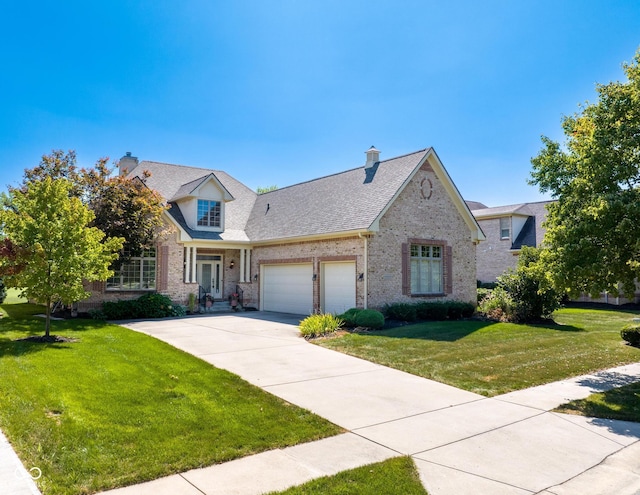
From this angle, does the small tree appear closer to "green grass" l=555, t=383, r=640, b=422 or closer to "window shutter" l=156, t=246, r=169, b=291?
"green grass" l=555, t=383, r=640, b=422

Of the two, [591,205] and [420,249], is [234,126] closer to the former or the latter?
[420,249]

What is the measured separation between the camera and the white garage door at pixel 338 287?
725 inches

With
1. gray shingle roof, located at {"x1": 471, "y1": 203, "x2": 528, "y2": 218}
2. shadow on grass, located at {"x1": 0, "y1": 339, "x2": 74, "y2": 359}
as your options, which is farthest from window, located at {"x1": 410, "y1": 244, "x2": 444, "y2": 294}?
shadow on grass, located at {"x1": 0, "y1": 339, "x2": 74, "y2": 359}

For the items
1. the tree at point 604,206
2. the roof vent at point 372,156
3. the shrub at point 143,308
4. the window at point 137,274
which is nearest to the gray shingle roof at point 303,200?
the roof vent at point 372,156

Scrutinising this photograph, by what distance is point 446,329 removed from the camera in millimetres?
15695

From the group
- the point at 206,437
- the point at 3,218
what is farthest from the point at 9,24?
the point at 206,437

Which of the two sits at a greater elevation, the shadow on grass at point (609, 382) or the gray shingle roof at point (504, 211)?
the gray shingle roof at point (504, 211)

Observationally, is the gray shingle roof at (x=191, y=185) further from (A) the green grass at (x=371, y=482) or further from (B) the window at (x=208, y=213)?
(A) the green grass at (x=371, y=482)

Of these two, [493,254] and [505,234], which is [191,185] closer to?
[493,254]

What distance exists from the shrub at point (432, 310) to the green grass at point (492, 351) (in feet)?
3.94

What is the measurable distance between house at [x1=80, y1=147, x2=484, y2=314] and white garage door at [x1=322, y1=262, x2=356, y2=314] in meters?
0.04

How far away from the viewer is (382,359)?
1070cm

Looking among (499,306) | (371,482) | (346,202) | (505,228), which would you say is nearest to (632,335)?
(499,306)

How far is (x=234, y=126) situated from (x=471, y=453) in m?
18.6
